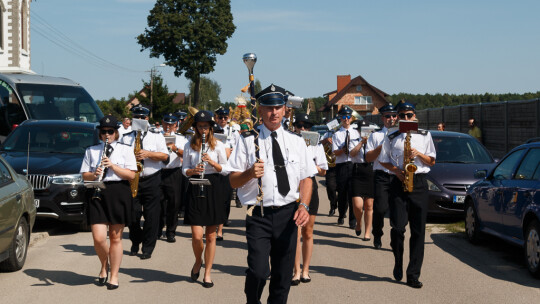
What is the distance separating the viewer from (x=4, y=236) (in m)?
8.16

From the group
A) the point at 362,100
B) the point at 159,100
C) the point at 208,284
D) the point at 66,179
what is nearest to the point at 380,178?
the point at 208,284

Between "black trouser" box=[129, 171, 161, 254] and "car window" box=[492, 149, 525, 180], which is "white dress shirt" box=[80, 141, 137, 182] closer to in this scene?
"black trouser" box=[129, 171, 161, 254]

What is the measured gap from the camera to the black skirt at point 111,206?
793 centimetres

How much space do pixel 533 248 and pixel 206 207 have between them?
151 inches

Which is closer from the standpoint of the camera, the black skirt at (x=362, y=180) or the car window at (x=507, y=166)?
the car window at (x=507, y=166)

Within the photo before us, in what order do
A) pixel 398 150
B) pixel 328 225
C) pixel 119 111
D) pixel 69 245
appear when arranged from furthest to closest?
pixel 119 111 → pixel 328 225 → pixel 69 245 → pixel 398 150

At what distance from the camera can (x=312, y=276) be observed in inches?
341

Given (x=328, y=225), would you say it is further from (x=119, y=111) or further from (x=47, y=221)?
(x=119, y=111)

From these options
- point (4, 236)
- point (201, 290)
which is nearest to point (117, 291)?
point (201, 290)

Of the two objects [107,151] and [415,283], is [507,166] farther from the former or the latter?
[107,151]

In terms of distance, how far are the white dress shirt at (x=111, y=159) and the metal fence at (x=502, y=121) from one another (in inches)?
496

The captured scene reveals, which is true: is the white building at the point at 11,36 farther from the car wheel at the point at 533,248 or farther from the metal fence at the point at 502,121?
the car wheel at the point at 533,248

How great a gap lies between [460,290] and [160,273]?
140 inches

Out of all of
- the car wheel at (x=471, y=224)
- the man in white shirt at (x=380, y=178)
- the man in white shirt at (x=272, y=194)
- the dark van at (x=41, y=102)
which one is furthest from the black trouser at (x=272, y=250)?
the dark van at (x=41, y=102)
